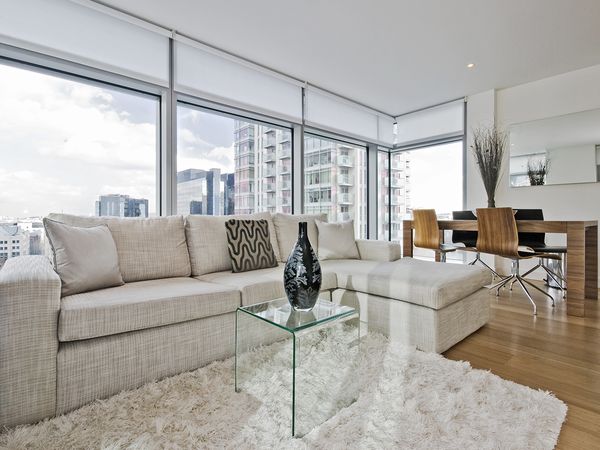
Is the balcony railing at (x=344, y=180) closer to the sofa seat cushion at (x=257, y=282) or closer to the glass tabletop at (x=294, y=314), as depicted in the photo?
the sofa seat cushion at (x=257, y=282)

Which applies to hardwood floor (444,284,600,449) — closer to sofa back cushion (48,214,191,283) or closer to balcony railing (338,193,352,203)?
sofa back cushion (48,214,191,283)

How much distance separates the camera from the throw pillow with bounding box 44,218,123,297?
1.70m

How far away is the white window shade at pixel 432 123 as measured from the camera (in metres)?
4.89

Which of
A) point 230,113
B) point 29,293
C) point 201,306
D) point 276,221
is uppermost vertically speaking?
point 230,113


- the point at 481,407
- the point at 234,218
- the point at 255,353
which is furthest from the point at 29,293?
the point at 481,407

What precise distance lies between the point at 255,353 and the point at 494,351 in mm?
1492

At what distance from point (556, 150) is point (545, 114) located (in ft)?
1.58

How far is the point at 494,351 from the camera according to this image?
2059 mm

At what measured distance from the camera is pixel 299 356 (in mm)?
1400

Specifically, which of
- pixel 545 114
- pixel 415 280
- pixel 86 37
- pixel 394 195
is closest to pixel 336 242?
pixel 415 280

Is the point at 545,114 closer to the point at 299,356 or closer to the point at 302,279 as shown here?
the point at 302,279

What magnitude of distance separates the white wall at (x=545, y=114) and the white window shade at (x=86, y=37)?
4.13 m

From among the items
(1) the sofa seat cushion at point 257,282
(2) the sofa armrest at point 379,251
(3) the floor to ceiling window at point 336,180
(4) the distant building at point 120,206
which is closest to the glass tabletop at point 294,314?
(1) the sofa seat cushion at point 257,282

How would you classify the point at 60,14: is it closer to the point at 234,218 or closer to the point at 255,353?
the point at 234,218
